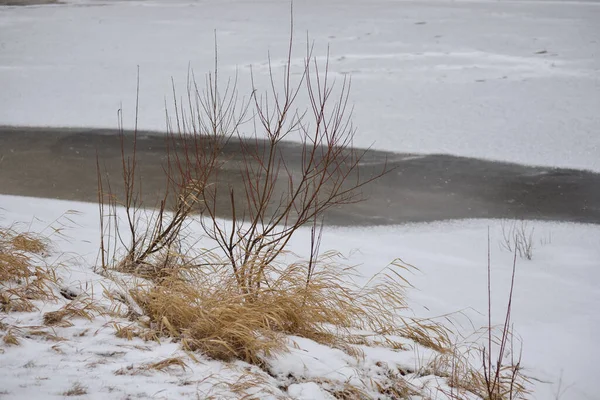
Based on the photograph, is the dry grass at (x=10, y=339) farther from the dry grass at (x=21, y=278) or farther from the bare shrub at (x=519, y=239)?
the bare shrub at (x=519, y=239)

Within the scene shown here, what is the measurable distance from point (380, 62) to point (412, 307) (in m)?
9.19

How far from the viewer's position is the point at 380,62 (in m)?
12.9

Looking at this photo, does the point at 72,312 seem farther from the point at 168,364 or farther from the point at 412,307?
the point at 412,307

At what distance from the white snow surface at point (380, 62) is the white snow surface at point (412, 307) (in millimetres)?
2926

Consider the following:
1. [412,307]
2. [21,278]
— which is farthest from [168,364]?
[412,307]

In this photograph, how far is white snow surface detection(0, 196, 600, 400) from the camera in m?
2.53

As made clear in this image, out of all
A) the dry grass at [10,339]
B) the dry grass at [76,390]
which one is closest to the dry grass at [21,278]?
the dry grass at [10,339]

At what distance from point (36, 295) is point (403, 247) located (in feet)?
10.7

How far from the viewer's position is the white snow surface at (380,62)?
9.26m

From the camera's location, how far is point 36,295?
3162mm

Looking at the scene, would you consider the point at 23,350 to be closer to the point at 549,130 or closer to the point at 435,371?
the point at 435,371

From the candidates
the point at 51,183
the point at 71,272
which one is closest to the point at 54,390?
the point at 71,272

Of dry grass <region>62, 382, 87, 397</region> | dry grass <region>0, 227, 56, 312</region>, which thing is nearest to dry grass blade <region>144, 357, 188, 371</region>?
dry grass <region>62, 382, 87, 397</region>

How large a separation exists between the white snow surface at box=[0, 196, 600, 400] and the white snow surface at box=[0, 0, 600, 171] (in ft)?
9.60
